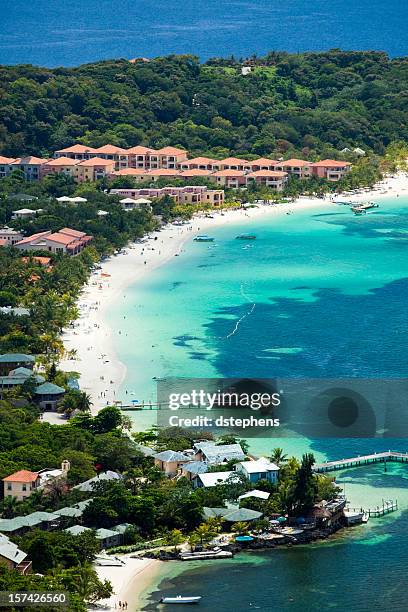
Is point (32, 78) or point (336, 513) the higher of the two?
point (32, 78)

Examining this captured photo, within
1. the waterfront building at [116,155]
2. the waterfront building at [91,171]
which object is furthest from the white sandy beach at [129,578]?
the waterfront building at [116,155]

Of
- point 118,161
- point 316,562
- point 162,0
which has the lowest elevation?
point 316,562

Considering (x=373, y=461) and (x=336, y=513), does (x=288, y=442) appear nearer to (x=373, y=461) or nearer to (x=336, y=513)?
(x=373, y=461)

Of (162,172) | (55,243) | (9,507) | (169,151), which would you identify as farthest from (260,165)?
(9,507)

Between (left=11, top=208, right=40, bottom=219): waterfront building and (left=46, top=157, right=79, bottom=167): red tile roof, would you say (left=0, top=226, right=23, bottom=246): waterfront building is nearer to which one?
(left=11, top=208, right=40, bottom=219): waterfront building

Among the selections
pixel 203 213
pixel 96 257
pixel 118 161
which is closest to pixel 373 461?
pixel 96 257

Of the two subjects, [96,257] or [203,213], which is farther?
[203,213]

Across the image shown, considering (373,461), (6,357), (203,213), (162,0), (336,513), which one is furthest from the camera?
(162,0)

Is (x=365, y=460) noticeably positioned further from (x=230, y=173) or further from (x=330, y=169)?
(x=330, y=169)
